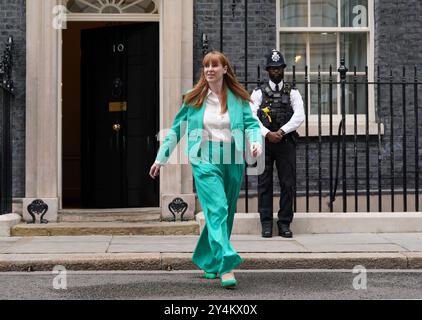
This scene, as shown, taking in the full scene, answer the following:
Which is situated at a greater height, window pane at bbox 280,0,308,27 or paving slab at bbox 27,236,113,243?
window pane at bbox 280,0,308,27

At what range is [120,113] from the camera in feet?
36.8

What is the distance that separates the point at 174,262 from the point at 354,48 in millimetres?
4988

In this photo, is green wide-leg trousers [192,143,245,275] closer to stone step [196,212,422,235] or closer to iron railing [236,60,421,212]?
stone step [196,212,422,235]

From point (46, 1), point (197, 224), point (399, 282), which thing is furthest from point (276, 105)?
point (46, 1)

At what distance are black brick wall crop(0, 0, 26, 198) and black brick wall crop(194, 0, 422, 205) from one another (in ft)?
7.24

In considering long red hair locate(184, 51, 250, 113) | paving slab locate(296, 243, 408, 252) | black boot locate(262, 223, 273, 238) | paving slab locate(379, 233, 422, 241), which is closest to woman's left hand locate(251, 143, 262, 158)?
long red hair locate(184, 51, 250, 113)

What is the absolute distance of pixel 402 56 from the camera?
10.9 meters

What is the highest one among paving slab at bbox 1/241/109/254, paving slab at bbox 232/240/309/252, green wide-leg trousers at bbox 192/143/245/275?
green wide-leg trousers at bbox 192/143/245/275

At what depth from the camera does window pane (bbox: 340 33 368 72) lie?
11172mm

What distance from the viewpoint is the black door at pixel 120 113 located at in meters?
11.0

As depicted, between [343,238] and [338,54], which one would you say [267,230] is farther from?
[338,54]

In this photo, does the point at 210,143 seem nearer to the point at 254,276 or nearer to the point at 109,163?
the point at 254,276

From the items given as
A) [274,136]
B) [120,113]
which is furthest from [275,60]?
[120,113]

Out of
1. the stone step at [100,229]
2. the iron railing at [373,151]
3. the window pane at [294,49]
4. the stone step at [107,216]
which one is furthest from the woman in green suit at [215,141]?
the window pane at [294,49]
